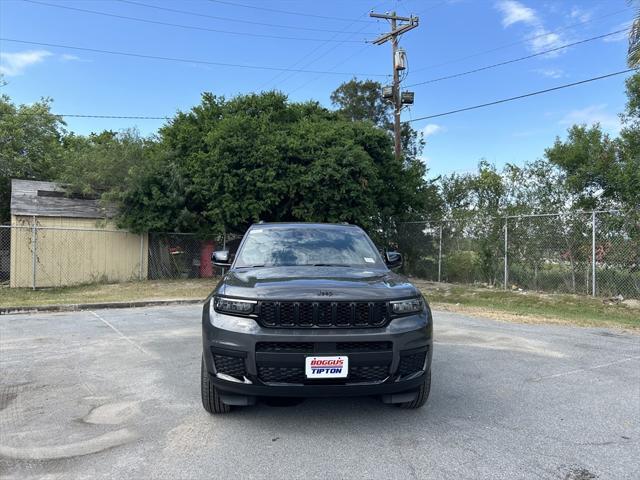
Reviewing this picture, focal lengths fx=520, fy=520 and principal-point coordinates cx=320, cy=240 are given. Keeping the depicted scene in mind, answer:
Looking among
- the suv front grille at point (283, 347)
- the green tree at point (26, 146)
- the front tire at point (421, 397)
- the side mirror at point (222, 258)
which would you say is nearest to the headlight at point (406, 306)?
the front tire at point (421, 397)

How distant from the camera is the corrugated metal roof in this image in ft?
57.7

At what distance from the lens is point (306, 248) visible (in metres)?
5.44

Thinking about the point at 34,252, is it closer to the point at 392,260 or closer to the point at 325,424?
the point at 392,260

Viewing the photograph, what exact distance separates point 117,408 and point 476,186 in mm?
19177

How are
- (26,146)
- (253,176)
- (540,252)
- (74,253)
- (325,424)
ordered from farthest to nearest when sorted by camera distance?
(26,146)
(74,253)
(253,176)
(540,252)
(325,424)

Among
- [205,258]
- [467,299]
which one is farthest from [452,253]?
[205,258]

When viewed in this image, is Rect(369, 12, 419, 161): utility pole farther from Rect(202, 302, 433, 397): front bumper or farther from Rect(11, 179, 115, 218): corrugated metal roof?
Rect(202, 302, 433, 397): front bumper

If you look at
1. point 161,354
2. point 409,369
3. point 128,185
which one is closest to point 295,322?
point 409,369

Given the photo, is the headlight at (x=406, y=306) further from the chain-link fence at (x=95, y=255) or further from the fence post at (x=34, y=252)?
the fence post at (x=34, y=252)

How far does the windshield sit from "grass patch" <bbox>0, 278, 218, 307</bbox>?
913 cm

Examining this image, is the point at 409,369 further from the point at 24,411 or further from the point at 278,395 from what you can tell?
the point at 24,411

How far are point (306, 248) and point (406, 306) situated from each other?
1575mm

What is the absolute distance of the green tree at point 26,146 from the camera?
77.3 feet

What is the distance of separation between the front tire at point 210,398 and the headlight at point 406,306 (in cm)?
162
